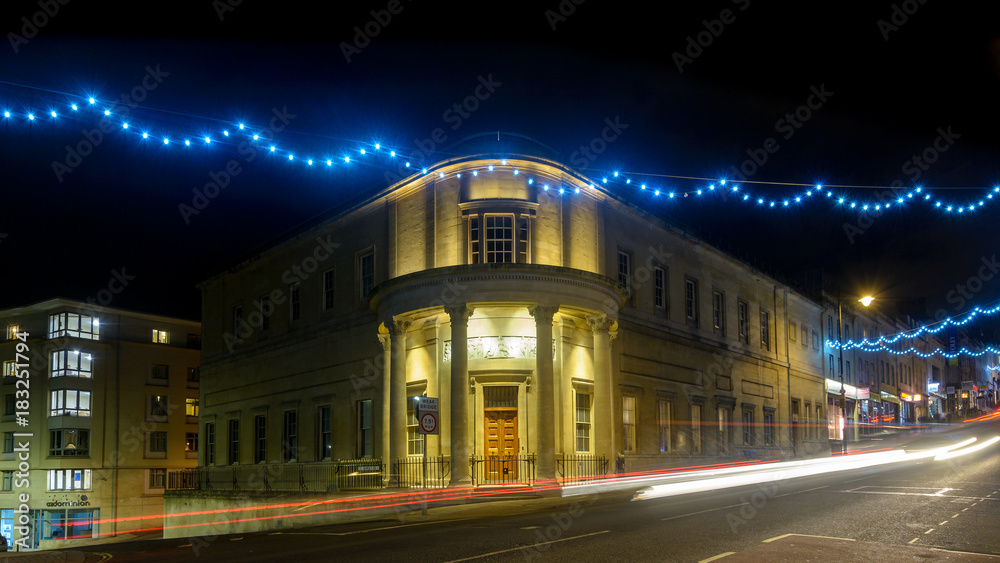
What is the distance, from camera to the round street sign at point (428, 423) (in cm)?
1844

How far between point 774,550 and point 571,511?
8196 millimetres

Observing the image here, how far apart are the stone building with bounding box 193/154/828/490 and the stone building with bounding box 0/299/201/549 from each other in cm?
1337

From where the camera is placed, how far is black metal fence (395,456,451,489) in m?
24.5

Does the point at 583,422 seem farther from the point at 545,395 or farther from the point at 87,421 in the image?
the point at 87,421

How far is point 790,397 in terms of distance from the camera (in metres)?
45.2

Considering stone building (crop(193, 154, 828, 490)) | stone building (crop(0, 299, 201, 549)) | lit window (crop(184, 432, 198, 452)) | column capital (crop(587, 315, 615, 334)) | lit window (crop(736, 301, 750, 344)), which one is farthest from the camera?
lit window (crop(184, 432, 198, 452))

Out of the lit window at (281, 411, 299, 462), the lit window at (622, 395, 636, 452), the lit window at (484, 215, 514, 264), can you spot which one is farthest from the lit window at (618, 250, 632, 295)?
the lit window at (281, 411, 299, 462)

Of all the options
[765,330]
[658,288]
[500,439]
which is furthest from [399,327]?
[765,330]

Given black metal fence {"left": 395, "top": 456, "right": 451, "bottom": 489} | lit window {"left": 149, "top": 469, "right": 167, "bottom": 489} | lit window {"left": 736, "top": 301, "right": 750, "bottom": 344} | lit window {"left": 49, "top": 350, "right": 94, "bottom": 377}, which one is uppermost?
lit window {"left": 736, "top": 301, "right": 750, "bottom": 344}

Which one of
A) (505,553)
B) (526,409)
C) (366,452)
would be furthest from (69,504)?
(505,553)

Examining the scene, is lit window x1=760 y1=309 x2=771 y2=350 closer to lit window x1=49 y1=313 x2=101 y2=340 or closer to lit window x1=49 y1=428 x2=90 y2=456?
lit window x1=49 y1=428 x2=90 y2=456

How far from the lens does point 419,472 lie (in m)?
25.7

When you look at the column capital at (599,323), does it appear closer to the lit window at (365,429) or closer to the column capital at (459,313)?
the column capital at (459,313)

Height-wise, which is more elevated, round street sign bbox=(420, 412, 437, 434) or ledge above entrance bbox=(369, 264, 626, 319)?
ledge above entrance bbox=(369, 264, 626, 319)
